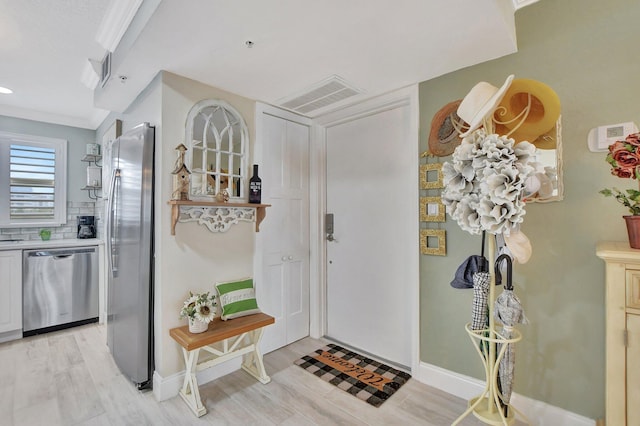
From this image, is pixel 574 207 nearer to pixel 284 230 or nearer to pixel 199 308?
pixel 284 230

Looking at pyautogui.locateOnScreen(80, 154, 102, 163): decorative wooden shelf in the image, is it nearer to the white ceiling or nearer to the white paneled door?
the white ceiling

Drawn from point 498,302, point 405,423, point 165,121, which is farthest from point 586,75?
point 165,121

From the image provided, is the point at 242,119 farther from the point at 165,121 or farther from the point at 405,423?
the point at 405,423

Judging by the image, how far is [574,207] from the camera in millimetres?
1635

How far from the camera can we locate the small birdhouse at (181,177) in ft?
6.73

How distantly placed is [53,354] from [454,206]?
12.1 feet

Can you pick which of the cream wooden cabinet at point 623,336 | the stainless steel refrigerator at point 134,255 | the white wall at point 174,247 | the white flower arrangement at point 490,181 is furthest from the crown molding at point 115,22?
the cream wooden cabinet at point 623,336

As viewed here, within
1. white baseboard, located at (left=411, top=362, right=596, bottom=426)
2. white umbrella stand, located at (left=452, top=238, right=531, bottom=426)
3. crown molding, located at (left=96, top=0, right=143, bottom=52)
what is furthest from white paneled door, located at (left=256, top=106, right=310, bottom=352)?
white umbrella stand, located at (left=452, top=238, right=531, bottom=426)

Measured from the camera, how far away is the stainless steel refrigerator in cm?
211

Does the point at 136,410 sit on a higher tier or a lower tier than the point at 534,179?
lower

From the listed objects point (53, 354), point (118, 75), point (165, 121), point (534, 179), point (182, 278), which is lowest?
point (53, 354)

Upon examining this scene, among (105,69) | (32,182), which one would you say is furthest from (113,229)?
(32,182)

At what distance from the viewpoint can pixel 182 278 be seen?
7.10 ft

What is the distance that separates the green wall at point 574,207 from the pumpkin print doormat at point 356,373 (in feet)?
2.81
